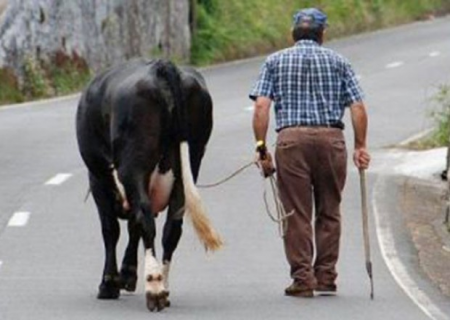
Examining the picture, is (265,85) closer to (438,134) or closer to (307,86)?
(307,86)

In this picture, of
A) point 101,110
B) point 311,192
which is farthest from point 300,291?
point 101,110

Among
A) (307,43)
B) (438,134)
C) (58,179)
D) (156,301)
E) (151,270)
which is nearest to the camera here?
(151,270)

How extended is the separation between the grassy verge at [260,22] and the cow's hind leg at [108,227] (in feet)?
104

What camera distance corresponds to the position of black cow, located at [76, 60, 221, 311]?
→ 39.0ft

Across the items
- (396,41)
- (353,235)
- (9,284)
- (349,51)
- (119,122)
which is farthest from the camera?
(396,41)

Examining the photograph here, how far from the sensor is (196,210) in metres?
12.0

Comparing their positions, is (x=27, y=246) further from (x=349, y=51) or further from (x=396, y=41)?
(x=396, y=41)

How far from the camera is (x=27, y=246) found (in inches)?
614

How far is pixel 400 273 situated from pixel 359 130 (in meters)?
1.86

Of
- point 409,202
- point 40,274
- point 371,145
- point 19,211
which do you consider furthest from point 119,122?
point 371,145

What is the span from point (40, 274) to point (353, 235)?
4.09 metres

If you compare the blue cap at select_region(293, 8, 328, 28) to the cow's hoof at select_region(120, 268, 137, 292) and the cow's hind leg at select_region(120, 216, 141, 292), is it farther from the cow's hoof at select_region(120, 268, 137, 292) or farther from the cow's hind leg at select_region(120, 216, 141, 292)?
the cow's hoof at select_region(120, 268, 137, 292)

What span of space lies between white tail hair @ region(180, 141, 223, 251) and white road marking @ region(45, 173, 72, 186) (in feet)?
29.7

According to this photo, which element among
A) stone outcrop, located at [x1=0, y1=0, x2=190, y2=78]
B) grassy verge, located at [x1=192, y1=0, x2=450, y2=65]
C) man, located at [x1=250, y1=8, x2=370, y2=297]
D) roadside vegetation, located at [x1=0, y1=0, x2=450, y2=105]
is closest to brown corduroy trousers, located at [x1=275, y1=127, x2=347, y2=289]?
man, located at [x1=250, y1=8, x2=370, y2=297]
